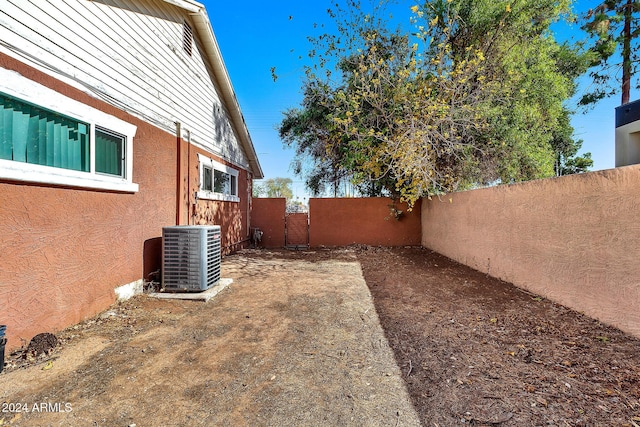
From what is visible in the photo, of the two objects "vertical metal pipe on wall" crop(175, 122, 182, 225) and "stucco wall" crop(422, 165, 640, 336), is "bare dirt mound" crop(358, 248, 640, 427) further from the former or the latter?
"vertical metal pipe on wall" crop(175, 122, 182, 225)

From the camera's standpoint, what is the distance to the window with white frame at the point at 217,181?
271 inches

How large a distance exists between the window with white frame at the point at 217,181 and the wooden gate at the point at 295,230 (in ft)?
9.66

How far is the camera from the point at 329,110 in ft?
32.0

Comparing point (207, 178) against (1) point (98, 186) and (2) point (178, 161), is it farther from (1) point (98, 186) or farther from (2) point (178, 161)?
(1) point (98, 186)

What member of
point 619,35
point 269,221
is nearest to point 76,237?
point 269,221

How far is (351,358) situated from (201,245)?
2.86 m

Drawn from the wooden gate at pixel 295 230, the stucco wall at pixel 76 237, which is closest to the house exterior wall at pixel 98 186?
the stucco wall at pixel 76 237

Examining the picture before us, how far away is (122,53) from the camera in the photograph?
4.28 meters

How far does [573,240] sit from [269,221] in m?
9.76

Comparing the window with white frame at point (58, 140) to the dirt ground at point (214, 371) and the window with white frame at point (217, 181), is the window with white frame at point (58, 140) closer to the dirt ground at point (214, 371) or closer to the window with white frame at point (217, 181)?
the dirt ground at point (214, 371)

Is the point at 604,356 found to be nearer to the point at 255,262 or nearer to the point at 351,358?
the point at 351,358

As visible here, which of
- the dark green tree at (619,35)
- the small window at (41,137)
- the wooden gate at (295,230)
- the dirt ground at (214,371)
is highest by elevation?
the dark green tree at (619,35)

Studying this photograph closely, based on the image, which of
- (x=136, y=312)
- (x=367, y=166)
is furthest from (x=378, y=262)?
(x=136, y=312)

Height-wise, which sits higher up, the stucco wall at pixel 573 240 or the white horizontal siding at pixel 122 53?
the white horizontal siding at pixel 122 53
